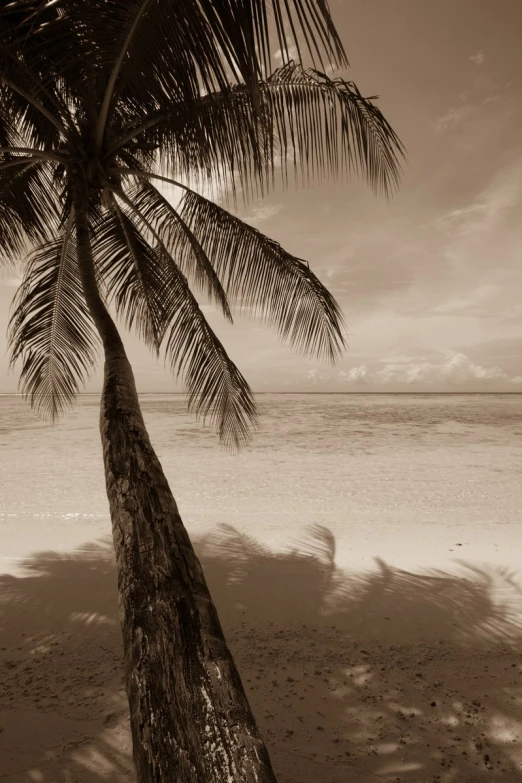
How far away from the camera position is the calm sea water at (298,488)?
5.53 metres

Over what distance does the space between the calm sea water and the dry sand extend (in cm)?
109

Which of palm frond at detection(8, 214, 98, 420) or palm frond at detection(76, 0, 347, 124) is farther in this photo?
palm frond at detection(8, 214, 98, 420)

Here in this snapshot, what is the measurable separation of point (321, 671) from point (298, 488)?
210 inches

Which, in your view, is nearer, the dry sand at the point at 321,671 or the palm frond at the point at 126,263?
the dry sand at the point at 321,671

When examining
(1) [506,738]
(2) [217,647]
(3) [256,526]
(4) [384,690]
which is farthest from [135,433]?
(3) [256,526]

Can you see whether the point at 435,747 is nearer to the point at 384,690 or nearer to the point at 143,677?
the point at 384,690

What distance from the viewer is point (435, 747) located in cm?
197

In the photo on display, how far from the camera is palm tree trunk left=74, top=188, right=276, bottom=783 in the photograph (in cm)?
92

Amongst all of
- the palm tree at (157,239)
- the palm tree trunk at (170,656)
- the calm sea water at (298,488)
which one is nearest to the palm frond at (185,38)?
the palm tree at (157,239)

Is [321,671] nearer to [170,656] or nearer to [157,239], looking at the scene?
[170,656]

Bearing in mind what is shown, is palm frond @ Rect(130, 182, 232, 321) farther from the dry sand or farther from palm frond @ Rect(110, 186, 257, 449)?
the dry sand

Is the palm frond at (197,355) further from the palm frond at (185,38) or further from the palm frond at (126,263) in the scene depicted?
the palm frond at (185,38)

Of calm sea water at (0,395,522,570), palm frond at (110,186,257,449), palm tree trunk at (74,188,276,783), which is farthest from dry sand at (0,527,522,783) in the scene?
palm frond at (110,186,257,449)

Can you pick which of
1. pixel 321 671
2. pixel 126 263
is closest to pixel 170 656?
pixel 321 671
